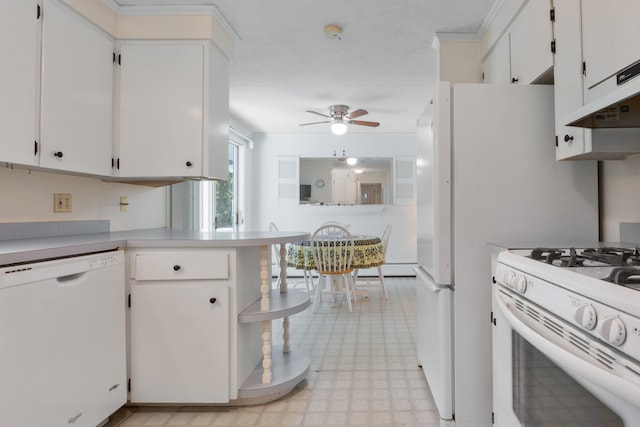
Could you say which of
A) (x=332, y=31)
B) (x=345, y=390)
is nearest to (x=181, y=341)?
(x=345, y=390)

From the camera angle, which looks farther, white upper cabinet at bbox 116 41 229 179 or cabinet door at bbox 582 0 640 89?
white upper cabinet at bbox 116 41 229 179

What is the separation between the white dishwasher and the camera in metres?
1.11

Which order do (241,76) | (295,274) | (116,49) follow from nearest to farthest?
(116,49) < (241,76) < (295,274)

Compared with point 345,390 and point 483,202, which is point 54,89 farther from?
point 345,390

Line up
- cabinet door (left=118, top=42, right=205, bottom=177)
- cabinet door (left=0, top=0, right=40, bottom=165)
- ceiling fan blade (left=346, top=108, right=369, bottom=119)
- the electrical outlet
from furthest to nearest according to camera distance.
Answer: ceiling fan blade (left=346, top=108, right=369, bottom=119) → cabinet door (left=118, top=42, right=205, bottom=177) → the electrical outlet → cabinet door (left=0, top=0, right=40, bottom=165)

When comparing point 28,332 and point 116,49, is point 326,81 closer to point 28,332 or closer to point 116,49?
point 116,49

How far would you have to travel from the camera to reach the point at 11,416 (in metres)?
1.10

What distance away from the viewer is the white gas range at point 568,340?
23.0 inches

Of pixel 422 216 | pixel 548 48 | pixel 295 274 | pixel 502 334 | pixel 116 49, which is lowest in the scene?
pixel 295 274

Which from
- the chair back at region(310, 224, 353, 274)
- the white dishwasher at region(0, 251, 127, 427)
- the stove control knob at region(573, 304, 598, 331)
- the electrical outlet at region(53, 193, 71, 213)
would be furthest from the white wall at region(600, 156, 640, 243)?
the electrical outlet at region(53, 193, 71, 213)

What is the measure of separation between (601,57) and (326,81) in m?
2.39

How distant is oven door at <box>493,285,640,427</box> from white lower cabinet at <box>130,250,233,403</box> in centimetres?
124

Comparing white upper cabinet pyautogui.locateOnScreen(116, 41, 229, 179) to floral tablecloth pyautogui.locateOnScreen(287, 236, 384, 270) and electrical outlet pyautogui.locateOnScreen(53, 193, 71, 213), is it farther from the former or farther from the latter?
floral tablecloth pyautogui.locateOnScreen(287, 236, 384, 270)

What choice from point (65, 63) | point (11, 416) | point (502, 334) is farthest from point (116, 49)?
point (502, 334)
